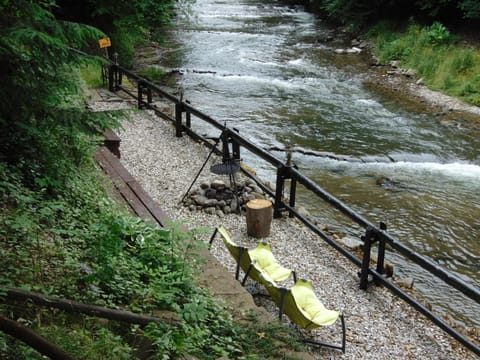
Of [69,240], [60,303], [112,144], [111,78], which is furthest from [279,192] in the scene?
[111,78]

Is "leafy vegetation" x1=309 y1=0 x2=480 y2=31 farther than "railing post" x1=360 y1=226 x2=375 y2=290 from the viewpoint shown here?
Yes

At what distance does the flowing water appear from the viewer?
28.3ft

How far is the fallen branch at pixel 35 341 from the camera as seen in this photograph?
2.49m

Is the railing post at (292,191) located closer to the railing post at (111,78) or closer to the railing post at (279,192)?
the railing post at (279,192)

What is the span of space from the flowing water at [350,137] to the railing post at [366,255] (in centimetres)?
111

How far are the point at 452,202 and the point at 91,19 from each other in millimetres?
13903

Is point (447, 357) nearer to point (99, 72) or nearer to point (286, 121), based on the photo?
point (286, 121)

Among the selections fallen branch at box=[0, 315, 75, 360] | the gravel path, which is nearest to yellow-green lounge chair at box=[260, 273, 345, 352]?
the gravel path

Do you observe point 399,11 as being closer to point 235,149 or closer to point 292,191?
point 235,149

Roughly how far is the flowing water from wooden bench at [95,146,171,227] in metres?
3.01

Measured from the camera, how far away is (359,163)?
11.9 meters

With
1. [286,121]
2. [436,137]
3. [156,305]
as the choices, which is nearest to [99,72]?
[286,121]

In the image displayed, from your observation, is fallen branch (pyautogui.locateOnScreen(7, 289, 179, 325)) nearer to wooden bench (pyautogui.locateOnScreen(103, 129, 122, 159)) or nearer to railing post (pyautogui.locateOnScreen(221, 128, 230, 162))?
railing post (pyautogui.locateOnScreen(221, 128, 230, 162))

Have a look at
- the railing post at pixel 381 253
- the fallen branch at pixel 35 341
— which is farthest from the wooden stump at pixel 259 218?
the fallen branch at pixel 35 341
